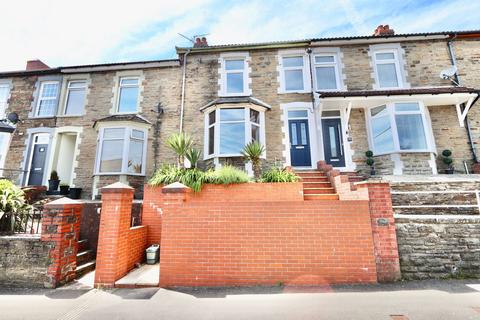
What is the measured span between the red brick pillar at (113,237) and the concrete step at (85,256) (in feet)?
4.43

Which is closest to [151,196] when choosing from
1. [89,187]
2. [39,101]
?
[89,187]

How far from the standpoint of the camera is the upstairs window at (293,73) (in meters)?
10.6

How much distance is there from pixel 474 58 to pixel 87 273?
54.9 feet

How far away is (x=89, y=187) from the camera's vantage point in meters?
10.0

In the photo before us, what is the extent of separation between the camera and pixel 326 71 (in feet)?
34.9

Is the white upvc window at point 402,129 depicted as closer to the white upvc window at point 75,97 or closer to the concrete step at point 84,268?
the concrete step at point 84,268

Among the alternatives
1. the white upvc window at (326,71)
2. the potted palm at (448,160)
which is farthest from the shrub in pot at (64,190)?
the potted palm at (448,160)

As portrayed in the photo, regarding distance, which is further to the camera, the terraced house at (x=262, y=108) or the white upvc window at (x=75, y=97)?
the white upvc window at (x=75, y=97)

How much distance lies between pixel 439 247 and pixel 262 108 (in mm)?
7446

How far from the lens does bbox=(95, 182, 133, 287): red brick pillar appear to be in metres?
4.46

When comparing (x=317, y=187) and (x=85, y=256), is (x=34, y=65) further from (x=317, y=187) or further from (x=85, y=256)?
(x=317, y=187)

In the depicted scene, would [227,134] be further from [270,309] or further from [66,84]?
[66,84]

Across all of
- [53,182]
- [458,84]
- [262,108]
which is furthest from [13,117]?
[458,84]

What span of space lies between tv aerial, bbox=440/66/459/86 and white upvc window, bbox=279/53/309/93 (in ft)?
19.2
